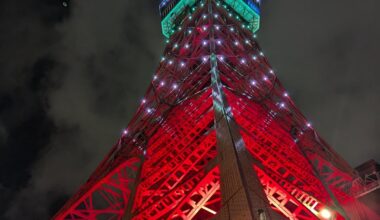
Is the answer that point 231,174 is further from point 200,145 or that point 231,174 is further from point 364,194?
point 364,194

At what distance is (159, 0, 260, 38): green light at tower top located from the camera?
24.9 meters

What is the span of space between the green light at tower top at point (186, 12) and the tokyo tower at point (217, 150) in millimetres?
6226

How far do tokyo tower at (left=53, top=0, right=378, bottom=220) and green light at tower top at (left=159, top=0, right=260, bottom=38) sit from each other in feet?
20.4

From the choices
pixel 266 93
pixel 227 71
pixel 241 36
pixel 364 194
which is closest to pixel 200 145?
pixel 227 71

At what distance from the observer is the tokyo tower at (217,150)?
6586 mm

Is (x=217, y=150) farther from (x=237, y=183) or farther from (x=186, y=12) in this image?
(x=186, y=12)

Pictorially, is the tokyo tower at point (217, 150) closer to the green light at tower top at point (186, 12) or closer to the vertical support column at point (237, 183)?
the vertical support column at point (237, 183)

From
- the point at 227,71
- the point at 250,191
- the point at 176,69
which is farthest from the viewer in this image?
the point at 176,69

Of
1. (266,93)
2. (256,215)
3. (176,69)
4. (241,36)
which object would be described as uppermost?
(241,36)

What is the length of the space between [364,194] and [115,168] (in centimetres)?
941

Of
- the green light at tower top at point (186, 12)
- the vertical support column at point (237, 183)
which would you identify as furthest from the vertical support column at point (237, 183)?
the green light at tower top at point (186, 12)

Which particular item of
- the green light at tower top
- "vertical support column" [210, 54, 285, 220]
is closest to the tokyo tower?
"vertical support column" [210, 54, 285, 220]

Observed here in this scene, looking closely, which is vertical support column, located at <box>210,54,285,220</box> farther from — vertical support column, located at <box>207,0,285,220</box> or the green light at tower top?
the green light at tower top

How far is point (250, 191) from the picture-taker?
400 cm
